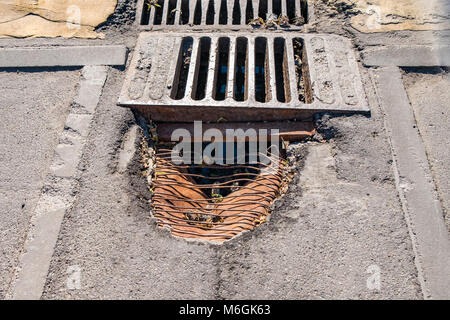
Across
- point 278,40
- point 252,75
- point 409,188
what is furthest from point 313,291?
point 278,40

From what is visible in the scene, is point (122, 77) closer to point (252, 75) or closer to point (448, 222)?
point (252, 75)

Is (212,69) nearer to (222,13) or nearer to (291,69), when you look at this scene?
(291,69)

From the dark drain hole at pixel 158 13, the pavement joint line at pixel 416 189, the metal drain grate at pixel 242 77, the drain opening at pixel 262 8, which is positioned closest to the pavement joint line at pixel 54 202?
the metal drain grate at pixel 242 77

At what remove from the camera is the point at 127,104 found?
8.30 feet

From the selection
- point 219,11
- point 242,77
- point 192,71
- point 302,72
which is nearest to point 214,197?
point 192,71

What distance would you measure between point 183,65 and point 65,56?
103 cm

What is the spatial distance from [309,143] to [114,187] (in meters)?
1.37

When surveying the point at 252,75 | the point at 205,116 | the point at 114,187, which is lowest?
the point at 114,187

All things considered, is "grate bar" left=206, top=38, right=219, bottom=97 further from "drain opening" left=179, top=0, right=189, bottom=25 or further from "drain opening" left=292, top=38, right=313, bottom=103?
"drain opening" left=292, top=38, right=313, bottom=103

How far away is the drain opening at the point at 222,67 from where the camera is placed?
2934 millimetres

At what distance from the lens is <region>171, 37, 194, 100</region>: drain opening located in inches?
110

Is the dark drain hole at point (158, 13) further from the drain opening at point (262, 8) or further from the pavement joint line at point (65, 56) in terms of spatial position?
the drain opening at point (262, 8)

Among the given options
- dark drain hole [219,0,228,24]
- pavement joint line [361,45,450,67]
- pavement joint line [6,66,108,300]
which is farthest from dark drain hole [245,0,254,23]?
pavement joint line [6,66,108,300]

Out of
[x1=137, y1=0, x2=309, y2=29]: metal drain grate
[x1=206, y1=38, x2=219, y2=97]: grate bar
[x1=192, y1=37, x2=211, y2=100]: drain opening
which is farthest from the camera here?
[x1=137, y1=0, x2=309, y2=29]: metal drain grate
